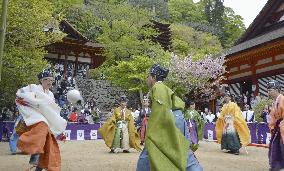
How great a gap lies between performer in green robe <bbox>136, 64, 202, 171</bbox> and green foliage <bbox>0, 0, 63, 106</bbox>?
12.0 m

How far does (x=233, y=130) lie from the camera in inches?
510

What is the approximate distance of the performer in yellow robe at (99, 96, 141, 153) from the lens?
12.7m

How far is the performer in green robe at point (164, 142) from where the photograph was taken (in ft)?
15.5

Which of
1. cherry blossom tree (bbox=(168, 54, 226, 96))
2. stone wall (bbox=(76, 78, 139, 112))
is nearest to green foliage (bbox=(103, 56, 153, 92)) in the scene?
stone wall (bbox=(76, 78, 139, 112))

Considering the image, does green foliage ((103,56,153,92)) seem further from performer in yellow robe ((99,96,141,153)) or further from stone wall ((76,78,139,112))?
performer in yellow robe ((99,96,141,153))

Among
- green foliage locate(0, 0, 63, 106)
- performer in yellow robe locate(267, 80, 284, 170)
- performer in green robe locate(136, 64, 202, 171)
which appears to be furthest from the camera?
green foliage locate(0, 0, 63, 106)

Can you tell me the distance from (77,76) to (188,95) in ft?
33.1

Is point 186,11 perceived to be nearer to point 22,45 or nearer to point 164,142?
point 22,45

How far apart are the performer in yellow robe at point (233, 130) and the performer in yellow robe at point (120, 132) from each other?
2.54 meters

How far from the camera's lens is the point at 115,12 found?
40656 millimetres

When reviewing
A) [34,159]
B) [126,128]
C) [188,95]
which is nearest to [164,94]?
[34,159]

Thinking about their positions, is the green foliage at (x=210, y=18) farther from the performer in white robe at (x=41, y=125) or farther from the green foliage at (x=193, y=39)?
the performer in white robe at (x=41, y=125)

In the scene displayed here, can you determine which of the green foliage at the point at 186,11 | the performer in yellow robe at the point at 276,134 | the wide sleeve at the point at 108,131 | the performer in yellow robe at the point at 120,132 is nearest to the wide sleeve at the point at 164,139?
the performer in yellow robe at the point at 276,134

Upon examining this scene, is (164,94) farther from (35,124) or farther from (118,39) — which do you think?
(118,39)
